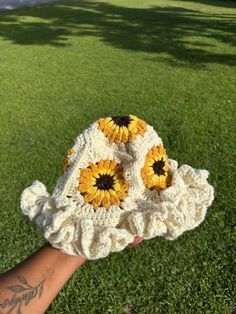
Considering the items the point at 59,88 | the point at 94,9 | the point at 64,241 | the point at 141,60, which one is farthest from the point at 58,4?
the point at 64,241

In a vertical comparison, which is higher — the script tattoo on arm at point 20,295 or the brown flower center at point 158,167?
the brown flower center at point 158,167

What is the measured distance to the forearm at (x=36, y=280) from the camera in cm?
186

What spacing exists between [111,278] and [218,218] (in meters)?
1.17

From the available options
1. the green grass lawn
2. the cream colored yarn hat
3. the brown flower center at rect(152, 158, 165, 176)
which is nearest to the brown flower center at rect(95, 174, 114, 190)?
the cream colored yarn hat

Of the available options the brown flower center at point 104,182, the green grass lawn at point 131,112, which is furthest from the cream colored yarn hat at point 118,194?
the green grass lawn at point 131,112

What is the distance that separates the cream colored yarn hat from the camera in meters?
1.95

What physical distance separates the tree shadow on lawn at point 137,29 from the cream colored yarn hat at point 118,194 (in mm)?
6642

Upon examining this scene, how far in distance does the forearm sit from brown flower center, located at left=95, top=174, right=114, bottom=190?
37 cm

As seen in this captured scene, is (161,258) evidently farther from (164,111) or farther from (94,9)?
(94,9)

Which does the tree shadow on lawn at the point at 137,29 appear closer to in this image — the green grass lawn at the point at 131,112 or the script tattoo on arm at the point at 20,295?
the green grass lawn at the point at 131,112

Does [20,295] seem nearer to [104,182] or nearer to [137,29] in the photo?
[104,182]

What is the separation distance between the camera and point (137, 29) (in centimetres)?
1162

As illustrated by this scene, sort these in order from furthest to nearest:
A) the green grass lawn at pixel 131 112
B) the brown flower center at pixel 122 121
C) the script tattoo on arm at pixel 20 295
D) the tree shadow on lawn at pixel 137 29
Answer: the tree shadow on lawn at pixel 137 29 < the green grass lawn at pixel 131 112 < the brown flower center at pixel 122 121 < the script tattoo on arm at pixel 20 295

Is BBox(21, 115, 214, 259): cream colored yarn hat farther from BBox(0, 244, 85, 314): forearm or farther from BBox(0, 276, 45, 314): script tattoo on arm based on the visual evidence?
BBox(0, 276, 45, 314): script tattoo on arm
